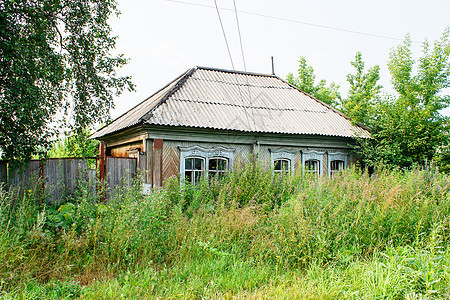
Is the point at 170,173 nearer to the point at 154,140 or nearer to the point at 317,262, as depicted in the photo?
the point at 154,140

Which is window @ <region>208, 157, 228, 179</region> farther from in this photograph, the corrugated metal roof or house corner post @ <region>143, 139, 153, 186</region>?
house corner post @ <region>143, 139, 153, 186</region>

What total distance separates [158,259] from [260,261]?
5.19ft

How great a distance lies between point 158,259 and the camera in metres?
5.20

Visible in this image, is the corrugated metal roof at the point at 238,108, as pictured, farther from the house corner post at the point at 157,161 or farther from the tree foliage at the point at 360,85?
the tree foliage at the point at 360,85

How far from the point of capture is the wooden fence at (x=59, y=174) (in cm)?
719

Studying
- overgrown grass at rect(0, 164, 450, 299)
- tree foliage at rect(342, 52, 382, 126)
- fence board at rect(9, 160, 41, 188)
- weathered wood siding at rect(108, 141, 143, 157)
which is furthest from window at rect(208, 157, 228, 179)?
tree foliage at rect(342, 52, 382, 126)

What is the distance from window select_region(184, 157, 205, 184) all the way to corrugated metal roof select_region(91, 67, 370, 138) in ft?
3.87

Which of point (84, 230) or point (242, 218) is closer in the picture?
point (84, 230)

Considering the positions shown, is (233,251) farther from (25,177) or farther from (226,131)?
(226,131)

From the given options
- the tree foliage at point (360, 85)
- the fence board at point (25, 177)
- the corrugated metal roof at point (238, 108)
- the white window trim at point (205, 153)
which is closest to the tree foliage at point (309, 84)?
the tree foliage at point (360, 85)

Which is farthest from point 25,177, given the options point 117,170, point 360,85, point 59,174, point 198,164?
point 360,85

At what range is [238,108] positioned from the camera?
11.8 m

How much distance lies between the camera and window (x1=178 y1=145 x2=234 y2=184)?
1019cm

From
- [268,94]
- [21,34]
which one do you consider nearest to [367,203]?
[21,34]
